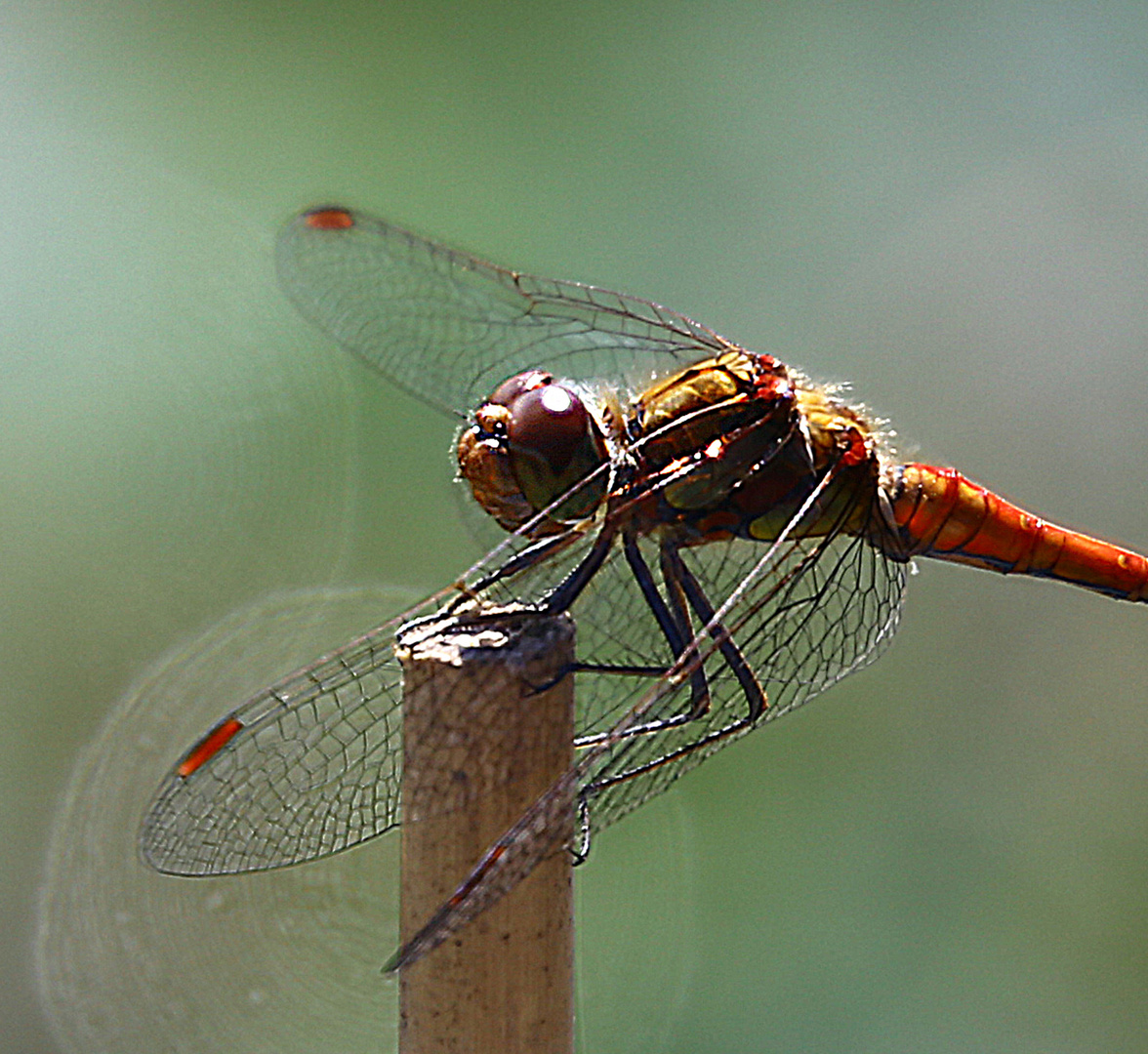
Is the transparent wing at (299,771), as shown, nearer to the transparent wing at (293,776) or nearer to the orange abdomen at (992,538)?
the transparent wing at (293,776)

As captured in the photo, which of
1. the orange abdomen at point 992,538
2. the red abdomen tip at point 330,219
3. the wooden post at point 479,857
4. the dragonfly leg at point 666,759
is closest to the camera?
the wooden post at point 479,857

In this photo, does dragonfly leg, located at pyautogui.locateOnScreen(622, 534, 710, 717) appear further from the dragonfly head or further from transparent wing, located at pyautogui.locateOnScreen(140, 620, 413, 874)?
transparent wing, located at pyautogui.locateOnScreen(140, 620, 413, 874)

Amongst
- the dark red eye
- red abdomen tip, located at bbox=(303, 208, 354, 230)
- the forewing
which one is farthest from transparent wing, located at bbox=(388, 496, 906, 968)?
red abdomen tip, located at bbox=(303, 208, 354, 230)

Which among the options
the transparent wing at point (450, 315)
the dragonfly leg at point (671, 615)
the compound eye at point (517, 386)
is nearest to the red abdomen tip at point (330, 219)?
the transparent wing at point (450, 315)

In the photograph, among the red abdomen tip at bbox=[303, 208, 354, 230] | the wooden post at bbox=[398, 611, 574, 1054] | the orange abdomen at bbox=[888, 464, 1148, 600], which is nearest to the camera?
the wooden post at bbox=[398, 611, 574, 1054]

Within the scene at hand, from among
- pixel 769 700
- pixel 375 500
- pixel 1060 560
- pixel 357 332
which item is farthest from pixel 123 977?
pixel 1060 560
